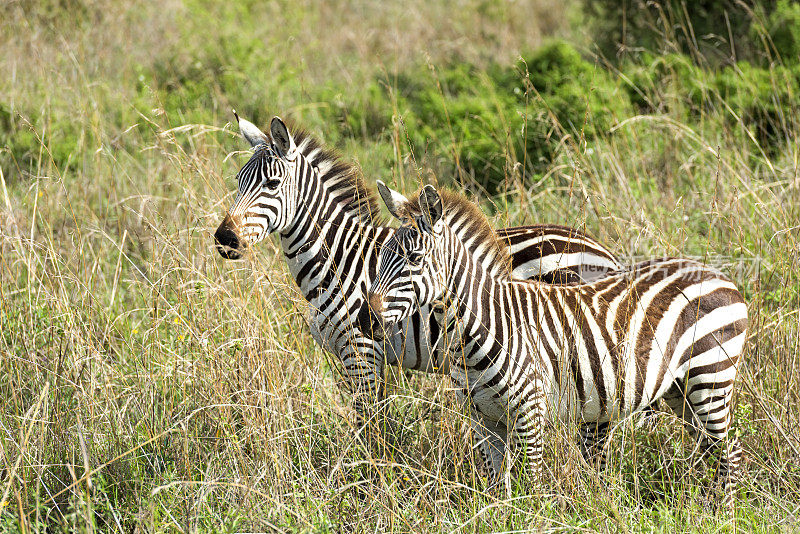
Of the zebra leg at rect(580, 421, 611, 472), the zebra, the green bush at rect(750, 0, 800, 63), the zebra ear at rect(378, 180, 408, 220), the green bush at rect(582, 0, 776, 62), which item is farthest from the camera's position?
the green bush at rect(582, 0, 776, 62)

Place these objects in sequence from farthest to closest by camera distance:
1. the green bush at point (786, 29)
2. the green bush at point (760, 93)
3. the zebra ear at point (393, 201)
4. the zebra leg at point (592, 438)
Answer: the green bush at point (786, 29), the green bush at point (760, 93), the zebra leg at point (592, 438), the zebra ear at point (393, 201)

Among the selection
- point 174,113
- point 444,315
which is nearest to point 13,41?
point 174,113

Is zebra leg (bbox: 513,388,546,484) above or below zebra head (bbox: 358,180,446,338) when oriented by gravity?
below

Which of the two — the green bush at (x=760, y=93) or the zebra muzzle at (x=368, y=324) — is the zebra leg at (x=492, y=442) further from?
the green bush at (x=760, y=93)

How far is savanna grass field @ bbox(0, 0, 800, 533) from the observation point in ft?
10.5

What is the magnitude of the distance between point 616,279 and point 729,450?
92 cm

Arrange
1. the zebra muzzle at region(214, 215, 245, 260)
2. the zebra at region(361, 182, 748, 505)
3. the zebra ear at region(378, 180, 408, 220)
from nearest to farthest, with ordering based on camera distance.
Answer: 1. the zebra at region(361, 182, 748, 505)
2. the zebra ear at region(378, 180, 408, 220)
3. the zebra muzzle at region(214, 215, 245, 260)

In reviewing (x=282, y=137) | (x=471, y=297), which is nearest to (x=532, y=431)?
(x=471, y=297)

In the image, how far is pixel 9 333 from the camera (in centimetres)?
431

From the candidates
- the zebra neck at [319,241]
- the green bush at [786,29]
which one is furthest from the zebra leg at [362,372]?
the green bush at [786,29]

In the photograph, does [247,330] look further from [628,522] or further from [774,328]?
[774,328]

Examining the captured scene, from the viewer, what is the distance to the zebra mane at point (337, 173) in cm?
402

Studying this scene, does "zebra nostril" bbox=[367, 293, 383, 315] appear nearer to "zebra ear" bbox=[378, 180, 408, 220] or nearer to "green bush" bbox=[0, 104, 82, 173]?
"zebra ear" bbox=[378, 180, 408, 220]

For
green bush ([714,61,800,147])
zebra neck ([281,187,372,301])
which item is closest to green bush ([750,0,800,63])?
green bush ([714,61,800,147])
